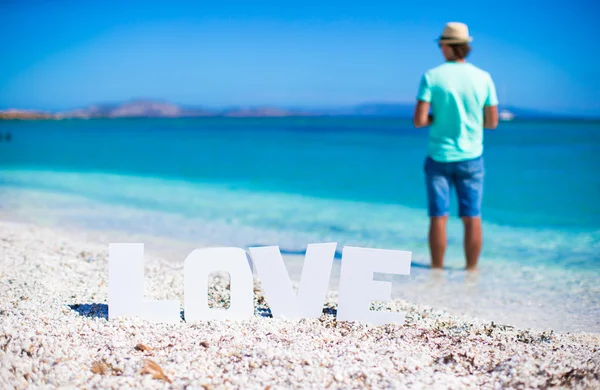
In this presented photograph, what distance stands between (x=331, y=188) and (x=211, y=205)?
415cm

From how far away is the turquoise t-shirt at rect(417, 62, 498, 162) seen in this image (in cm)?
562

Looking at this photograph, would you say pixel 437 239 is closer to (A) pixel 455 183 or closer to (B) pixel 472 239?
(B) pixel 472 239

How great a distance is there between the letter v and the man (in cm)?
235

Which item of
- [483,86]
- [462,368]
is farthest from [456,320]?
[483,86]

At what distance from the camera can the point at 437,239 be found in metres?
6.09

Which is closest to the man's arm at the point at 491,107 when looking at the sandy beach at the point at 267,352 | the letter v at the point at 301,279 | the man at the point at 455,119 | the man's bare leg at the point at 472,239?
the man at the point at 455,119

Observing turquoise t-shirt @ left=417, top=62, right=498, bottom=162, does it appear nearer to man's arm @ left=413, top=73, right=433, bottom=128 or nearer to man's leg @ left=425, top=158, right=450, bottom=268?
Answer: man's arm @ left=413, top=73, right=433, bottom=128

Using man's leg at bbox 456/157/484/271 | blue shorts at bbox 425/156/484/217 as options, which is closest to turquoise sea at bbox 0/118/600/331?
man's leg at bbox 456/157/484/271

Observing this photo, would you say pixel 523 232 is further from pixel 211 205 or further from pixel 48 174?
pixel 48 174

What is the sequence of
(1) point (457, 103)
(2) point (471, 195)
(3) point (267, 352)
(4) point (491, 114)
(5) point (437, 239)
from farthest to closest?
(5) point (437, 239)
(2) point (471, 195)
(4) point (491, 114)
(1) point (457, 103)
(3) point (267, 352)

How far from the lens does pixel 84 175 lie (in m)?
17.9

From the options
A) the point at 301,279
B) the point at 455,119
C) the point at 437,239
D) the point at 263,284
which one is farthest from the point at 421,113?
the point at 263,284

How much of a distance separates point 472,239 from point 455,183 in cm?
64

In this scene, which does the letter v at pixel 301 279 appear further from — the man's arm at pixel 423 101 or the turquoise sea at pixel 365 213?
the man's arm at pixel 423 101
